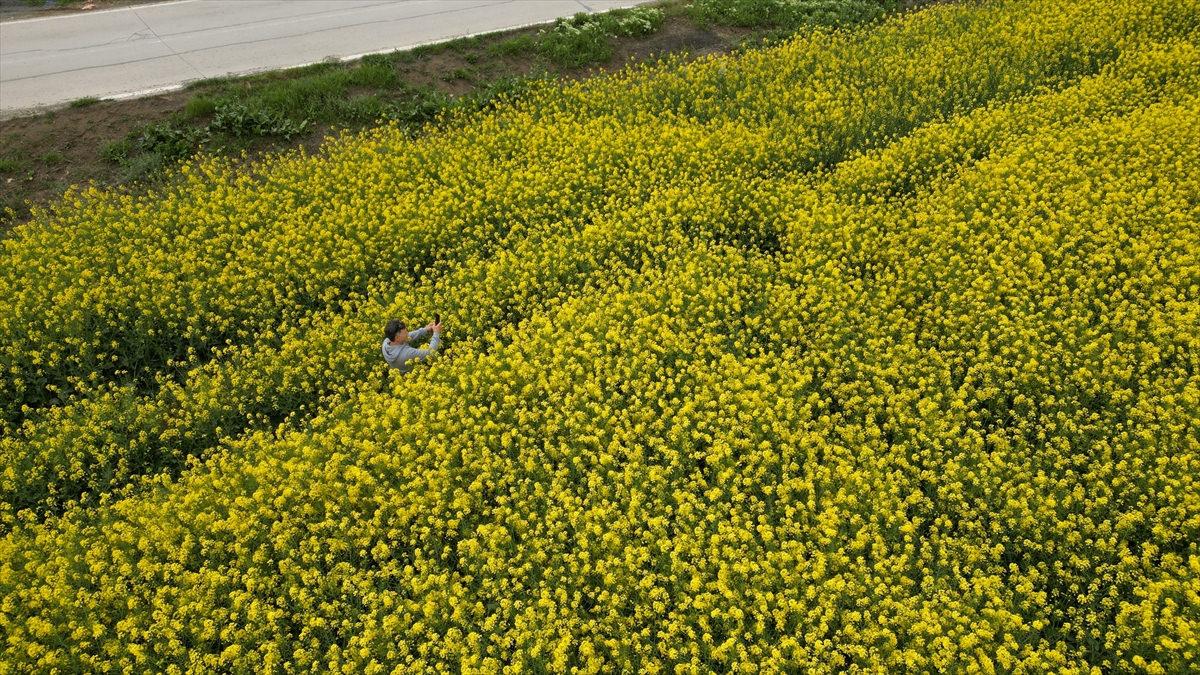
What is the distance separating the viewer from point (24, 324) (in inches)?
350

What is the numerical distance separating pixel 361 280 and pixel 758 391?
5786mm

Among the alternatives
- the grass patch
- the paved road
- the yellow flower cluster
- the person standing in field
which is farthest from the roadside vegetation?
the person standing in field

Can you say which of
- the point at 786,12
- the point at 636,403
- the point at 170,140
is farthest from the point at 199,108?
the point at 786,12

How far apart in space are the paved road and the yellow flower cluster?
446 centimetres

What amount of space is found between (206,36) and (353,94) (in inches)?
213

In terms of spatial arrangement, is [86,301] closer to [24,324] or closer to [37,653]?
[24,324]

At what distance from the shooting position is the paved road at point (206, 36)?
14516 mm

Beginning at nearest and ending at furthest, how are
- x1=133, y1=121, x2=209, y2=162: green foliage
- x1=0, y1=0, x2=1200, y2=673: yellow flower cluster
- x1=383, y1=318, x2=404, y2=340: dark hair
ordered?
Result: x1=0, y1=0, x2=1200, y2=673: yellow flower cluster < x1=383, y1=318, x2=404, y2=340: dark hair < x1=133, y1=121, x2=209, y2=162: green foliage

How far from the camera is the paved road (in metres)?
14.5

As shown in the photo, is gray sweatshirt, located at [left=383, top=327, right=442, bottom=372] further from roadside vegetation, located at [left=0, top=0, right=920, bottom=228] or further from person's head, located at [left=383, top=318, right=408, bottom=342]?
roadside vegetation, located at [left=0, top=0, right=920, bottom=228]

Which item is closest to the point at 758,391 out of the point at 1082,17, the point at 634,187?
the point at 634,187

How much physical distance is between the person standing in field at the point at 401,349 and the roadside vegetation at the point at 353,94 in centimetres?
663

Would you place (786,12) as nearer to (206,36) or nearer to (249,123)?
(249,123)

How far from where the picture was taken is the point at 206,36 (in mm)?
16766
